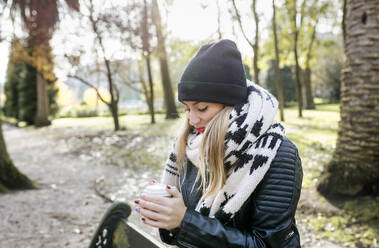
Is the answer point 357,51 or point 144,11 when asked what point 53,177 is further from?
point 144,11

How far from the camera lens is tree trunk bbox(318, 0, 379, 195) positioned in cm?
438

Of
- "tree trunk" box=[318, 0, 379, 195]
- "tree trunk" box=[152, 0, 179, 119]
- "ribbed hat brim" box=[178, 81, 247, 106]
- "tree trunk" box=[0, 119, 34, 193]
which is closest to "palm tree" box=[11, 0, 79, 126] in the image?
"tree trunk" box=[152, 0, 179, 119]

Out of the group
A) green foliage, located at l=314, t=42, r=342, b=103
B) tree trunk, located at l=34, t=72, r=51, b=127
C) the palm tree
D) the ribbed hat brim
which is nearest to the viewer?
the ribbed hat brim

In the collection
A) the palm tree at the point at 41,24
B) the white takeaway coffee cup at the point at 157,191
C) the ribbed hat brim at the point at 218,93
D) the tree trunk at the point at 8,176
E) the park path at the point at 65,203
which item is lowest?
the park path at the point at 65,203

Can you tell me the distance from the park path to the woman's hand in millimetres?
3169

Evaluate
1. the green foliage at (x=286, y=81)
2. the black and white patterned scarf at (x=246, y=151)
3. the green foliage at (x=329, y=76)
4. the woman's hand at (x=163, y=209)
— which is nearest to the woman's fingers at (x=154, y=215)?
the woman's hand at (x=163, y=209)

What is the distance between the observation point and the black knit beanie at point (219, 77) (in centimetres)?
154

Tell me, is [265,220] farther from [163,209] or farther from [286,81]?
[286,81]

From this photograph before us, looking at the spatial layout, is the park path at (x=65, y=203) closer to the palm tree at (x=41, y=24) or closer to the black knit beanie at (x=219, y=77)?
the black knit beanie at (x=219, y=77)

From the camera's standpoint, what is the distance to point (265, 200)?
1.42 metres

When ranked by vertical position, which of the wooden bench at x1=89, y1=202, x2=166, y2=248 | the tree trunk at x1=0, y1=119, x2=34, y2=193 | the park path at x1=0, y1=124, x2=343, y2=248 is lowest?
the park path at x1=0, y1=124, x2=343, y2=248

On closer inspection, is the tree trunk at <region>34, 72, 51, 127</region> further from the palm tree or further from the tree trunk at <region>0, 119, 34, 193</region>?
the tree trunk at <region>0, 119, 34, 193</region>

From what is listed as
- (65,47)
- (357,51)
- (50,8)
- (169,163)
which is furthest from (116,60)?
(169,163)

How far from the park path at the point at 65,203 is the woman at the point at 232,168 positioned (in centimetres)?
307
